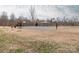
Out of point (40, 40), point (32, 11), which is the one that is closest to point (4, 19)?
point (32, 11)

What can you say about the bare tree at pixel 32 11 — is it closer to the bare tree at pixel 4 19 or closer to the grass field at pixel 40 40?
→ the grass field at pixel 40 40

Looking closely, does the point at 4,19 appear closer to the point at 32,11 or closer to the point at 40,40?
the point at 32,11

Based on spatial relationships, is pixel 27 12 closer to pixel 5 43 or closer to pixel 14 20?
Answer: pixel 14 20

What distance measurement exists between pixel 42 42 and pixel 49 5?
15.0 inches

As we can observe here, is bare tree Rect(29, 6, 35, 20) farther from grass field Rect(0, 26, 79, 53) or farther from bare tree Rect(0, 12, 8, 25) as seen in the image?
bare tree Rect(0, 12, 8, 25)

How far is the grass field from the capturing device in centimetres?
176

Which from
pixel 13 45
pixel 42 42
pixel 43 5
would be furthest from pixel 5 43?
pixel 43 5

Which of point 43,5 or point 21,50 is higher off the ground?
point 43,5

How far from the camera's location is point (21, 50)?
1.76 meters

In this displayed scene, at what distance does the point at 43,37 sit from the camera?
177 cm

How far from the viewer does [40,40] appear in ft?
5.83

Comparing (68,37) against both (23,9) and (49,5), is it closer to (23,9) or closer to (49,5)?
(49,5)

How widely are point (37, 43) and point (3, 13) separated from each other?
0.45 meters
